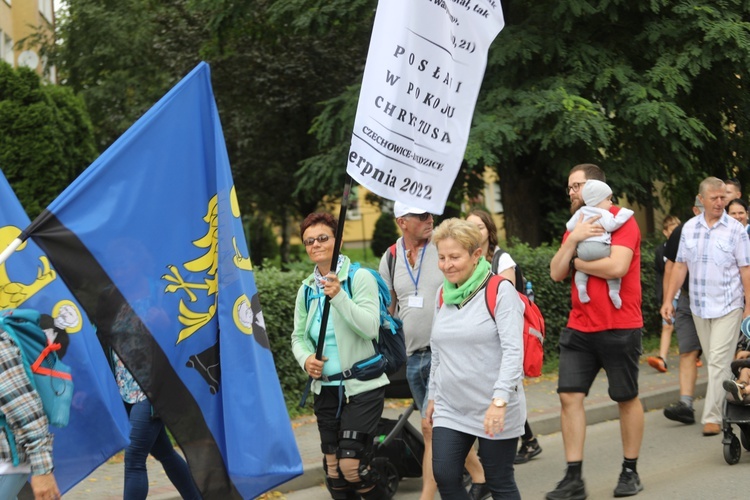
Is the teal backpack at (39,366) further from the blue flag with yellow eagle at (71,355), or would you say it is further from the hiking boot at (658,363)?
the hiking boot at (658,363)

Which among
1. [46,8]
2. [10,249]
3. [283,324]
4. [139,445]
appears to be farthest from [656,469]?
[46,8]

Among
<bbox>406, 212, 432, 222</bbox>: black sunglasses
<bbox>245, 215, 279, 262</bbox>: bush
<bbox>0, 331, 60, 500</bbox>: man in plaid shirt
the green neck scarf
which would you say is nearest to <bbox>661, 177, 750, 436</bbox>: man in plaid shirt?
<bbox>406, 212, 432, 222</bbox>: black sunglasses

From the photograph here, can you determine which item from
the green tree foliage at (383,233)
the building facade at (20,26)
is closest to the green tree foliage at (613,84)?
the building facade at (20,26)

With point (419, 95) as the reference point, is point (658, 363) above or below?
below

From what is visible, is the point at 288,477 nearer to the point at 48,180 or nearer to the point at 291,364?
the point at 291,364

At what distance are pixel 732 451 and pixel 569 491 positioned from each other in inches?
70.8

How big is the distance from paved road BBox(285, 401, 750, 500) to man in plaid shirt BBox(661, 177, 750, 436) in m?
0.59

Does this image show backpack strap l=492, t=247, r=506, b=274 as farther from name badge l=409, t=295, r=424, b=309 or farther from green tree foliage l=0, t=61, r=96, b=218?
green tree foliage l=0, t=61, r=96, b=218

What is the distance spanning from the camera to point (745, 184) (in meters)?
16.4

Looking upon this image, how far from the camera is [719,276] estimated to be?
27.4ft

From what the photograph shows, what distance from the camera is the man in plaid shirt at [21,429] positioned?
12.7 feet

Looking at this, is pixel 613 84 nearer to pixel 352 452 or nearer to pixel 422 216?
pixel 422 216

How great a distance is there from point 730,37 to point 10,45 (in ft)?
74.1

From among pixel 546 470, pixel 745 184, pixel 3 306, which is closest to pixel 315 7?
pixel 745 184
